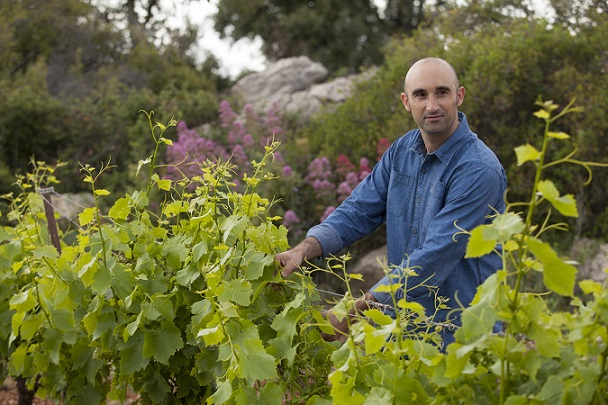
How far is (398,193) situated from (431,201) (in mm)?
207

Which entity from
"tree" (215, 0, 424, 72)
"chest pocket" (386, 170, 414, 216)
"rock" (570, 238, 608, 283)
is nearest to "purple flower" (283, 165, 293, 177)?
"rock" (570, 238, 608, 283)

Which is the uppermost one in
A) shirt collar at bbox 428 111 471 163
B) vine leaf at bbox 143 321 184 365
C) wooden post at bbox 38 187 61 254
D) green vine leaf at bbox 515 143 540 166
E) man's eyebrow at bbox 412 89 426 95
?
man's eyebrow at bbox 412 89 426 95

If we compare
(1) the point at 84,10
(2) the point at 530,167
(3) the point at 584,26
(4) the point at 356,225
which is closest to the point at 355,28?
(1) the point at 84,10

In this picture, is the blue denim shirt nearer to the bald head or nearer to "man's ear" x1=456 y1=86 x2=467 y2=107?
"man's ear" x1=456 y1=86 x2=467 y2=107

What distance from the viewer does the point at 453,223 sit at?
9.08ft

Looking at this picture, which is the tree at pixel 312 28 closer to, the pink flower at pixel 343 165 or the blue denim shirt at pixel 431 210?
the pink flower at pixel 343 165

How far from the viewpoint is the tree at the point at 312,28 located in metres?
23.0

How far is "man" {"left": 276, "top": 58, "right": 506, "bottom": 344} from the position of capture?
108 inches

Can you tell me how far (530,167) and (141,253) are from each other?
6247 mm

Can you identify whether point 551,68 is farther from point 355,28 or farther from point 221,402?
point 355,28

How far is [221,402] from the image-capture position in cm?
206

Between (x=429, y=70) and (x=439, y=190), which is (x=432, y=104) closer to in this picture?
(x=429, y=70)

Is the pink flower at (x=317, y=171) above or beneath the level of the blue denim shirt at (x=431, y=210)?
beneath

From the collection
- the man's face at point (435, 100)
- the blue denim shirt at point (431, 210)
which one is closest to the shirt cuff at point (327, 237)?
the blue denim shirt at point (431, 210)
